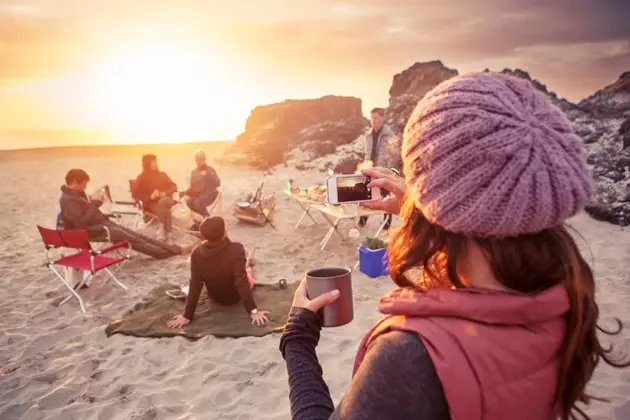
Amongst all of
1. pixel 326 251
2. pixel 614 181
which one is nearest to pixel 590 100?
pixel 614 181

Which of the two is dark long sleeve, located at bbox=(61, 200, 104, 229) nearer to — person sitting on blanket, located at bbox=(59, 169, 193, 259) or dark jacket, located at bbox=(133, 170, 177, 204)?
person sitting on blanket, located at bbox=(59, 169, 193, 259)

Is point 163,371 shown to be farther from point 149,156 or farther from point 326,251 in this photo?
point 149,156

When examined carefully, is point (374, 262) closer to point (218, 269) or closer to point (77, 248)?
point (218, 269)

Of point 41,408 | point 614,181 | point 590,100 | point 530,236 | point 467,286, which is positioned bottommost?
point 41,408

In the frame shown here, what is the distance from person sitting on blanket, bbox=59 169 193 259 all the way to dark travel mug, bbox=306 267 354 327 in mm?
5832

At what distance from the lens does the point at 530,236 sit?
100 cm

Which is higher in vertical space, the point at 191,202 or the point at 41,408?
the point at 191,202

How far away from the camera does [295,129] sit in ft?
141

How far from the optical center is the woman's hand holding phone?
170cm

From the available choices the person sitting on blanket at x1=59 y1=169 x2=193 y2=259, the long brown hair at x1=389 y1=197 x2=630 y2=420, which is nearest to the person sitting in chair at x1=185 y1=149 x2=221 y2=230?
the person sitting on blanket at x1=59 y1=169 x2=193 y2=259

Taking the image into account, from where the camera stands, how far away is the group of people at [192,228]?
4.92 meters

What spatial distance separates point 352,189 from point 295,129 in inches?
1595

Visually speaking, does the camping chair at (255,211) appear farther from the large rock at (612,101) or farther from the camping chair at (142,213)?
the large rock at (612,101)

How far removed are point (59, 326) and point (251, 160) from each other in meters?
22.7
